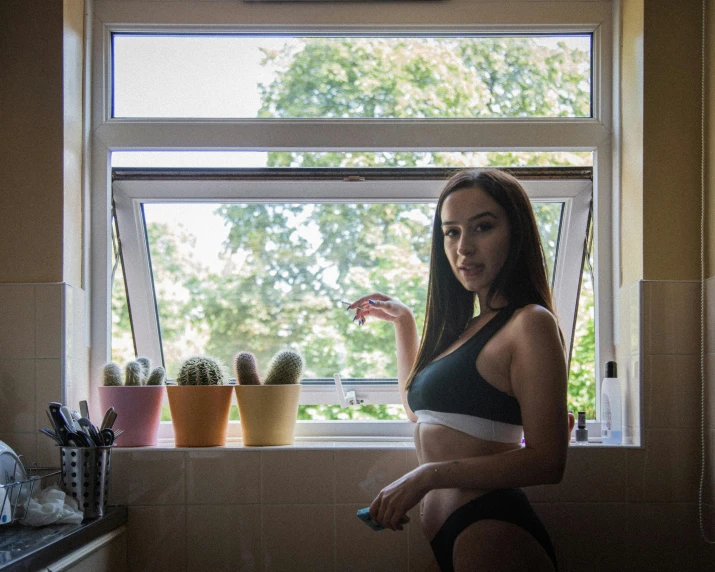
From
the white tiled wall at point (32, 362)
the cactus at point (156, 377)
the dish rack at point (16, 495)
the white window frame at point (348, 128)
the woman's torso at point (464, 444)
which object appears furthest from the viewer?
the white window frame at point (348, 128)

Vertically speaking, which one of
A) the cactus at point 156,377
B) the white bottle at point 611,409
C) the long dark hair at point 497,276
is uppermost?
the long dark hair at point 497,276

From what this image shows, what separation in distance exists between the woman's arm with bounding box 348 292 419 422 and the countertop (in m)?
0.80

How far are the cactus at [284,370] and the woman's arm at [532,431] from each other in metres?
0.69

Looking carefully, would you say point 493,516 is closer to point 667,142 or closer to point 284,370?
point 284,370

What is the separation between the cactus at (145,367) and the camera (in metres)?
2.29

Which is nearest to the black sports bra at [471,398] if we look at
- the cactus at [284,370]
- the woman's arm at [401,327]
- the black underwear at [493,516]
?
the black underwear at [493,516]

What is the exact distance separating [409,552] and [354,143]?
1.15 m

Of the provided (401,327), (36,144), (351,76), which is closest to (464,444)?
(401,327)

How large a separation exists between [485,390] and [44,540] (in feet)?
3.14

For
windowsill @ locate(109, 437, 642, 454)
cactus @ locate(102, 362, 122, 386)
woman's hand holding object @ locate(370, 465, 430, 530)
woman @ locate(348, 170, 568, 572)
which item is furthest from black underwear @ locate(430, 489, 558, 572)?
cactus @ locate(102, 362, 122, 386)

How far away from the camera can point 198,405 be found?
2.23m

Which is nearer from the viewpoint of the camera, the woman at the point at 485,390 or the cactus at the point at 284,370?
the woman at the point at 485,390

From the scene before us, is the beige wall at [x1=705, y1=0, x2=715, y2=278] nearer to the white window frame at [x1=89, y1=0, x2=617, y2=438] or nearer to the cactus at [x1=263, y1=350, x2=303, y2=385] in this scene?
the white window frame at [x1=89, y1=0, x2=617, y2=438]

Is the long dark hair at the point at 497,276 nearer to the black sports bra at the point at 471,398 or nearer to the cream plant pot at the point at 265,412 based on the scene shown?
the black sports bra at the point at 471,398
